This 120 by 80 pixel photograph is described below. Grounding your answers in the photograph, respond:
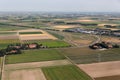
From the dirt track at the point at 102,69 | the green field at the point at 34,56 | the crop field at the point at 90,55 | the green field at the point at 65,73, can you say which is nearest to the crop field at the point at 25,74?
the green field at the point at 65,73

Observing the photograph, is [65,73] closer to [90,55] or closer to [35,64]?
[35,64]

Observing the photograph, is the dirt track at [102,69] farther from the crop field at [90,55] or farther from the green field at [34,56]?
the green field at [34,56]

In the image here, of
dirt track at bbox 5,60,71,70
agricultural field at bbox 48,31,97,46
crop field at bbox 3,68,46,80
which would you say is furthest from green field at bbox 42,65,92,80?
agricultural field at bbox 48,31,97,46

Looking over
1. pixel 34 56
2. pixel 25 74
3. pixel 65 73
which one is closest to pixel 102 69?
pixel 65 73

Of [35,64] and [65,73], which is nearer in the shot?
[65,73]

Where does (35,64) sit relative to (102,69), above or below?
below

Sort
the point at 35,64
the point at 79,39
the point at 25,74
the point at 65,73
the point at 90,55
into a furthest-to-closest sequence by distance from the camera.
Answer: the point at 79,39 → the point at 90,55 → the point at 35,64 → the point at 65,73 → the point at 25,74

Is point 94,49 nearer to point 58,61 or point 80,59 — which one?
point 80,59
